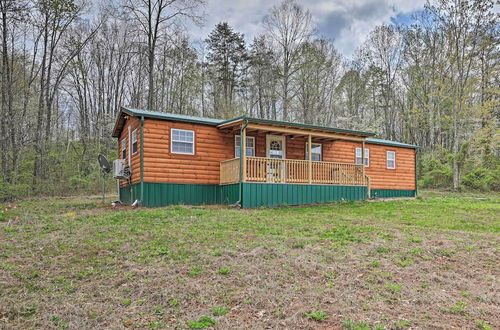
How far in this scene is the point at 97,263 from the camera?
566 cm

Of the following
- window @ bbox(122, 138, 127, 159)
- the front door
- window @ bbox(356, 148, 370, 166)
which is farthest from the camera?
window @ bbox(356, 148, 370, 166)

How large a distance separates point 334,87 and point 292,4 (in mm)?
7176

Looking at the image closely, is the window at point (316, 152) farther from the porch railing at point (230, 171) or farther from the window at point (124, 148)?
the window at point (124, 148)

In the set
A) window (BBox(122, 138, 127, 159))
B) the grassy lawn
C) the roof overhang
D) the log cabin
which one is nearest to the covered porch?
the log cabin

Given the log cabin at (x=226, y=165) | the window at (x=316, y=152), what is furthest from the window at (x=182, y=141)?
the window at (x=316, y=152)

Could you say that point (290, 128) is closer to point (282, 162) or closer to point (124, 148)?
point (282, 162)

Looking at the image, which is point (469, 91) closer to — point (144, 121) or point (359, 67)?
point (359, 67)

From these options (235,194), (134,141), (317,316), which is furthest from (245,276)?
(134,141)

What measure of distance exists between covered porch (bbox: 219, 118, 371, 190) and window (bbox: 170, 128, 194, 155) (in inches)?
46.5

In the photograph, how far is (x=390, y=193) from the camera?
1864 centimetres

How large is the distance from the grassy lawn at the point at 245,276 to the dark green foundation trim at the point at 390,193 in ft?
31.5

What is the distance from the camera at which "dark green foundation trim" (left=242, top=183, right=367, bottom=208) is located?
492 inches

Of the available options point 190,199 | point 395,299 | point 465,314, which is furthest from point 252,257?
point 190,199

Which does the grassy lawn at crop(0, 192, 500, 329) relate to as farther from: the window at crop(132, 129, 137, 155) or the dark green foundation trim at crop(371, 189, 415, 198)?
the dark green foundation trim at crop(371, 189, 415, 198)
